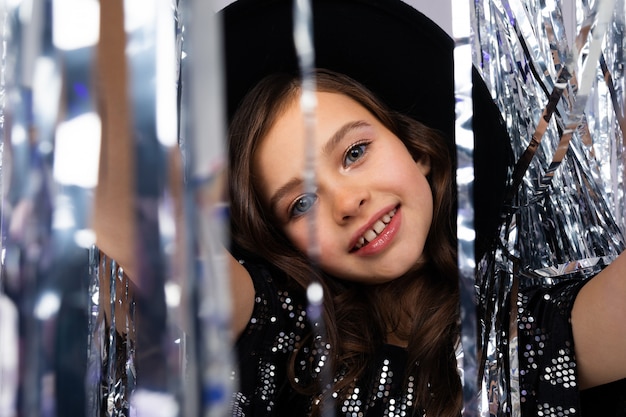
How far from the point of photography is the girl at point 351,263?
81 centimetres

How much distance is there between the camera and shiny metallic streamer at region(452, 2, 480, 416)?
46 cm

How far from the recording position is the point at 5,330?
41cm

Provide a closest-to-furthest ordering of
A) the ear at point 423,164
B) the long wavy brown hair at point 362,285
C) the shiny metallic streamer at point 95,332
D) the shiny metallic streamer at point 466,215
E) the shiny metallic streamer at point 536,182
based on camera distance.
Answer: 1. the shiny metallic streamer at point 466,215
2. the shiny metallic streamer at point 95,332
3. the shiny metallic streamer at point 536,182
4. the long wavy brown hair at point 362,285
5. the ear at point 423,164

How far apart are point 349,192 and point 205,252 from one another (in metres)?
0.50

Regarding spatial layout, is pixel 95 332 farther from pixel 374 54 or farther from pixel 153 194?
pixel 374 54

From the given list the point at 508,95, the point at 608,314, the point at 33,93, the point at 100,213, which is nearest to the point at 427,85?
the point at 508,95

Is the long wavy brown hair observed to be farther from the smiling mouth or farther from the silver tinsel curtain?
the silver tinsel curtain

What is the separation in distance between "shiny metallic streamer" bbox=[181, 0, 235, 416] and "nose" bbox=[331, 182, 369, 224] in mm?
482

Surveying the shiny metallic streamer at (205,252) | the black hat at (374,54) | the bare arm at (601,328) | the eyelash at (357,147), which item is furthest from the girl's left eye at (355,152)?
the shiny metallic streamer at (205,252)

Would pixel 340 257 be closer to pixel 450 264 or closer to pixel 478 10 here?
pixel 450 264

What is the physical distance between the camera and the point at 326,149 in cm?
88

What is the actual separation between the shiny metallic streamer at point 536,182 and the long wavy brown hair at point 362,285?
92 mm

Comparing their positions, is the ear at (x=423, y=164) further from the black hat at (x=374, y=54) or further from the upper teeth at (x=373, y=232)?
the upper teeth at (x=373, y=232)

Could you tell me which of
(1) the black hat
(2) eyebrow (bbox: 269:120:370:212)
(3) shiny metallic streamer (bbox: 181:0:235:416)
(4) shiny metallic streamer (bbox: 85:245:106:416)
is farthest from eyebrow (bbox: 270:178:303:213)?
(3) shiny metallic streamer (bbox: 181:0:235:416)
